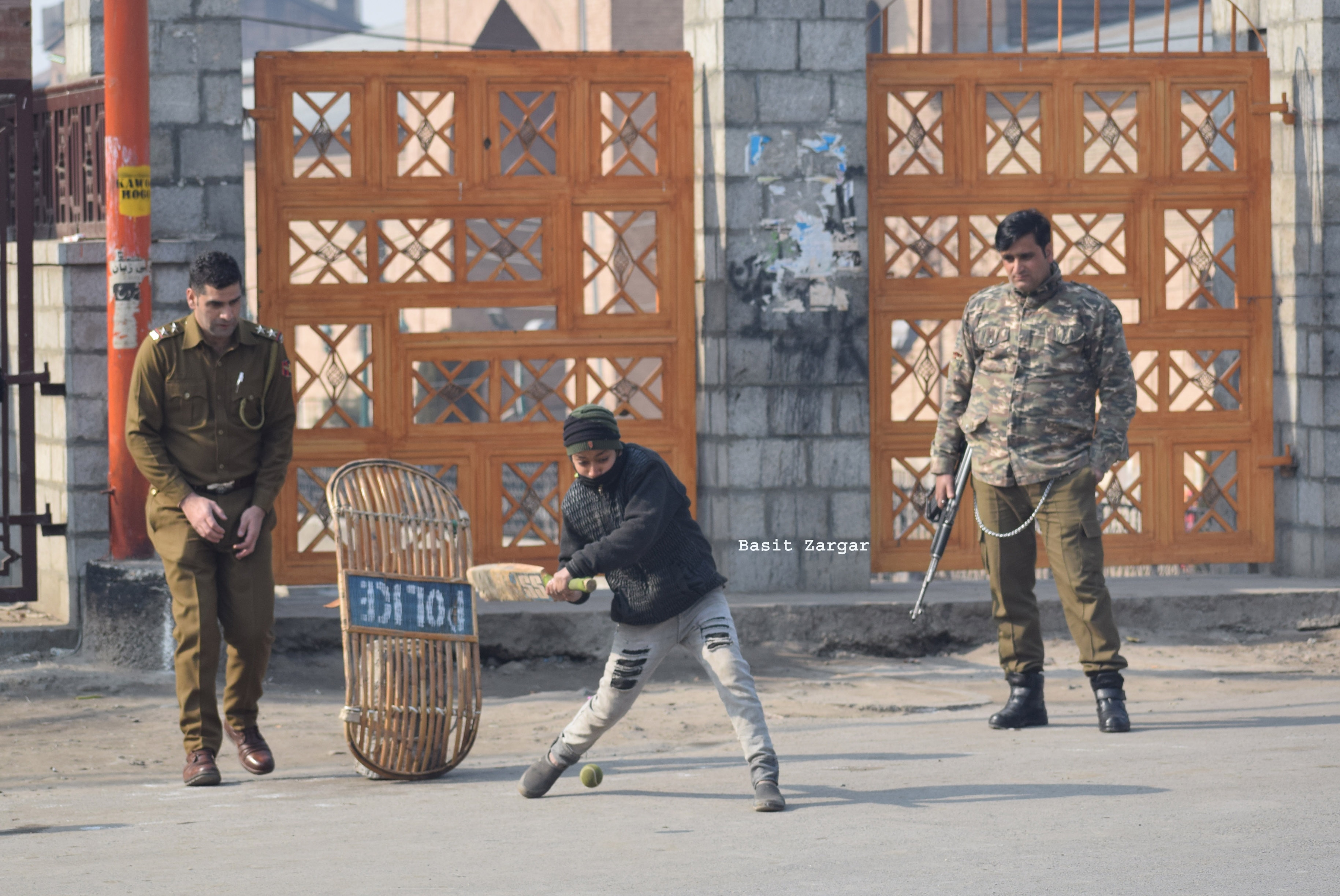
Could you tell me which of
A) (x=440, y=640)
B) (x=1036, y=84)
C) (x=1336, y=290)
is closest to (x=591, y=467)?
(x=440, y=640)

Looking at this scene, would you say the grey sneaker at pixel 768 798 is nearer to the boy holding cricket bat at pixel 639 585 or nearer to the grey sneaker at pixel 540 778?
the boy holding cricket bat at pixel 639 585

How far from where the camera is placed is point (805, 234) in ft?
27.7

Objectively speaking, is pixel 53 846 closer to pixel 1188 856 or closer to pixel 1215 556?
pixel 1188 856

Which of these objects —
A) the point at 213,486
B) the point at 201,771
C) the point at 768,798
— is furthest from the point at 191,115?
the point at 768,798

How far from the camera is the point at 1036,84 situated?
8.73 meters

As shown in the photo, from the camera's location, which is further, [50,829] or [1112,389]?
[1112,389]

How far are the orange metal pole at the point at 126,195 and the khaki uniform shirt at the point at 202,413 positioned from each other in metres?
1.48

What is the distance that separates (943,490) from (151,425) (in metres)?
2.99

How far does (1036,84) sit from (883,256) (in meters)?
1.19

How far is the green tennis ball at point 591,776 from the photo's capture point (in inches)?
219

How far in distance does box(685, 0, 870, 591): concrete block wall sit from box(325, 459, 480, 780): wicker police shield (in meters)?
2.45

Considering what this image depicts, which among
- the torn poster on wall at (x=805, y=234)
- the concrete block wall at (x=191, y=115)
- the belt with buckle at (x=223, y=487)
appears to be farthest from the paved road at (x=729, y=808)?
the concrete block wall at (x=191, y=115)

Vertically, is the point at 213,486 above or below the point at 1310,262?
below

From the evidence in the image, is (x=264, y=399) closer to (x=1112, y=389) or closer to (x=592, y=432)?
(x=592, y=432)
